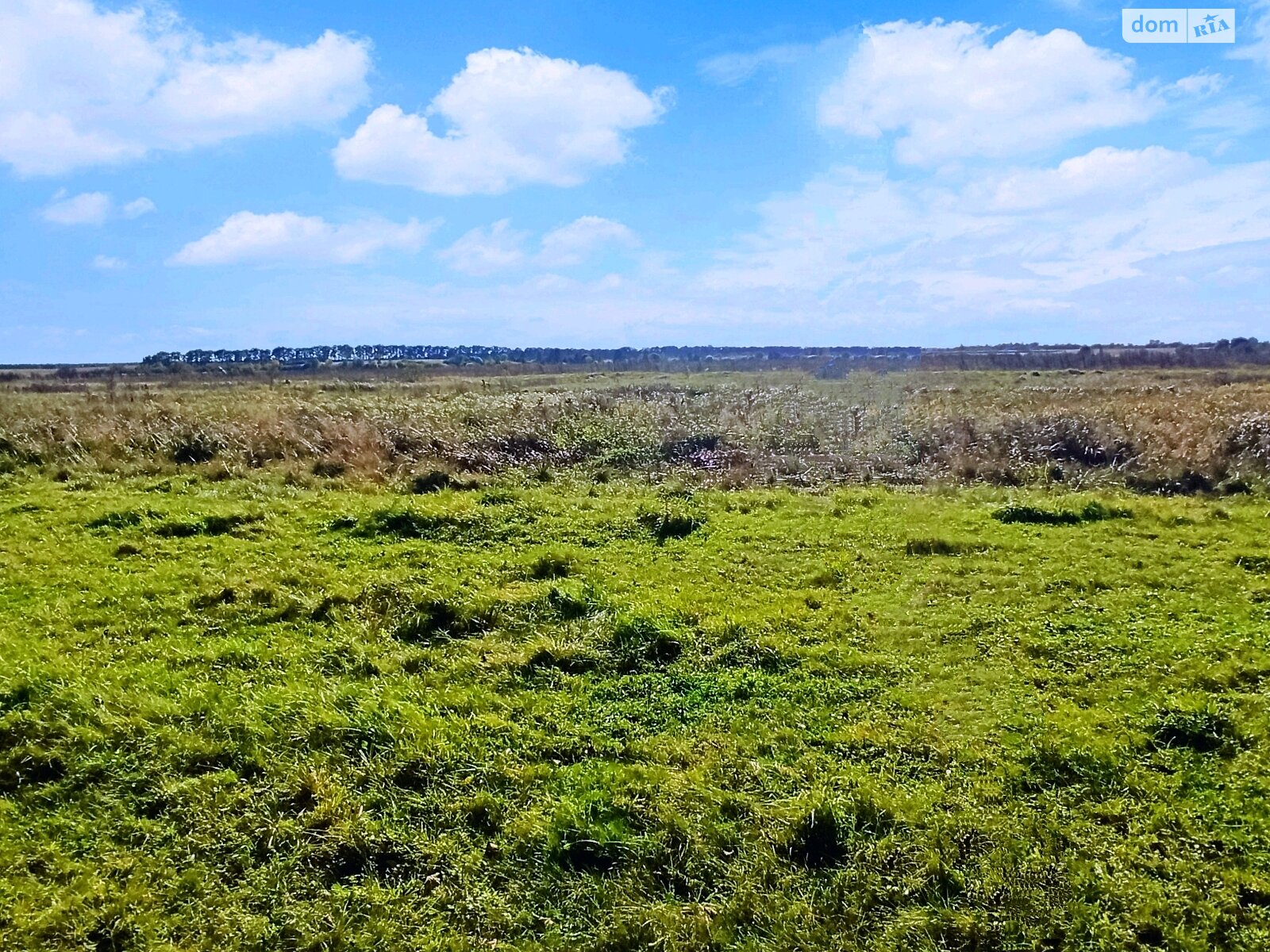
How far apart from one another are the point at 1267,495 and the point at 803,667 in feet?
38.2

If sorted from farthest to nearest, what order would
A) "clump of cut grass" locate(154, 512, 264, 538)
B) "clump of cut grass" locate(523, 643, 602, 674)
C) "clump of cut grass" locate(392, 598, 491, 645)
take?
1. "clump of cut grass" locate(154, 512, 264, 538)
2. "clump of cut grass" locate(392, 598, 491, 645)
3. "clump of cut grass" locate(523, 643, 602, 674)

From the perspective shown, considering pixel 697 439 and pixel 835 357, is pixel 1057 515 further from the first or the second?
pixel 835 357

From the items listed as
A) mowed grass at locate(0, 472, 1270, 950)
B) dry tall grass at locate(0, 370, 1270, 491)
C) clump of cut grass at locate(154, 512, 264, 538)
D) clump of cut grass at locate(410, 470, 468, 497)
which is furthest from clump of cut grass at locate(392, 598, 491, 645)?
dry tall grass at locate(0, 370, 1270, 491)

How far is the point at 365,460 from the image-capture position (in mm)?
16312

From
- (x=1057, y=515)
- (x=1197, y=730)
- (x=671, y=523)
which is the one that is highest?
(x=671, y=523)

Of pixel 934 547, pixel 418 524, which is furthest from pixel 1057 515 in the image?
pixel 418 524

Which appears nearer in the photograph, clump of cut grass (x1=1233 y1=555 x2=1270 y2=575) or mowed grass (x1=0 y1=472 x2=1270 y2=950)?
mowed grass (x1=0 y1=472 x2=1270 y2=950)

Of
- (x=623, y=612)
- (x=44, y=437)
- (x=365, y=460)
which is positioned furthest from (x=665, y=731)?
(x=44, y=437)

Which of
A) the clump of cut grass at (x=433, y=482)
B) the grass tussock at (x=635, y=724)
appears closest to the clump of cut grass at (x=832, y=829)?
the grass tussock at (x=635, y=724)

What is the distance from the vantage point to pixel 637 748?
18.8 feet

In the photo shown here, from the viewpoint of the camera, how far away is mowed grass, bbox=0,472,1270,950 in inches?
169

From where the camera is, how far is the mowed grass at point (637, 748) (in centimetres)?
429

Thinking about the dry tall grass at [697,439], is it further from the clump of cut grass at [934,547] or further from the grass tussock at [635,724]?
the clump of cut grass at [934,547]

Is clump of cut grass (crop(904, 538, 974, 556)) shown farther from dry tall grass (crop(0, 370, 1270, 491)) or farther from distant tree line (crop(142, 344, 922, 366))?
distant tree line (crop(142, 344, 922, 366))
